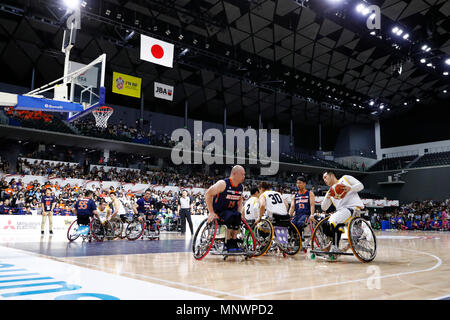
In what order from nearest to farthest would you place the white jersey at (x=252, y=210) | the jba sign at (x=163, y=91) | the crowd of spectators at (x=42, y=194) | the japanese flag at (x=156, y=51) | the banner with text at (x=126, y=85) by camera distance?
the white jersey at (x=252, y=210)
the crowd of spectators at (x=42, y=194)
the japanese flag at (x=156, y=51)
the banner with text at (x=126, y=85)
the jba sign at (x=163, y=91)

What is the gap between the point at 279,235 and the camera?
5848 millimetres

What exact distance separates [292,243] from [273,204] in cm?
76

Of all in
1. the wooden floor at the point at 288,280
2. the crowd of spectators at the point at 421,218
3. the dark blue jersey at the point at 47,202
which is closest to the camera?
the wooden floor at the point at 288,280

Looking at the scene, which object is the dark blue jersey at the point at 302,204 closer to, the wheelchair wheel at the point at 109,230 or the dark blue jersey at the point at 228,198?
the dark blue jersey at the point at 228,198

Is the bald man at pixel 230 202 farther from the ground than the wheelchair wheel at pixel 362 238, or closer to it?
farther from the ground

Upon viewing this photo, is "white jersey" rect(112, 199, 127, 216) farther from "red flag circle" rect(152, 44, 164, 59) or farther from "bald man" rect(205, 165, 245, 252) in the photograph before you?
"red flag circle" rect(152, 44, 164, 59)

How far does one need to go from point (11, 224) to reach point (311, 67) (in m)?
18.9

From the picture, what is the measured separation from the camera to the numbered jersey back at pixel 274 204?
602 cm

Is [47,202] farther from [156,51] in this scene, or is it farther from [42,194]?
[156,51]

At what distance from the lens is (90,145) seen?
2200cm

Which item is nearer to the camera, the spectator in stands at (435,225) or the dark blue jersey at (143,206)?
the dark blue jersey at (143,206)

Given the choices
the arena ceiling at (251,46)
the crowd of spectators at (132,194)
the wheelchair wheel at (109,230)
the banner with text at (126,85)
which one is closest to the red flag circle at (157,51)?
the arena ceiling at (251,46)

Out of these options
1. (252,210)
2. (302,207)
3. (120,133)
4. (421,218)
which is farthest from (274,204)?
(421,218)
